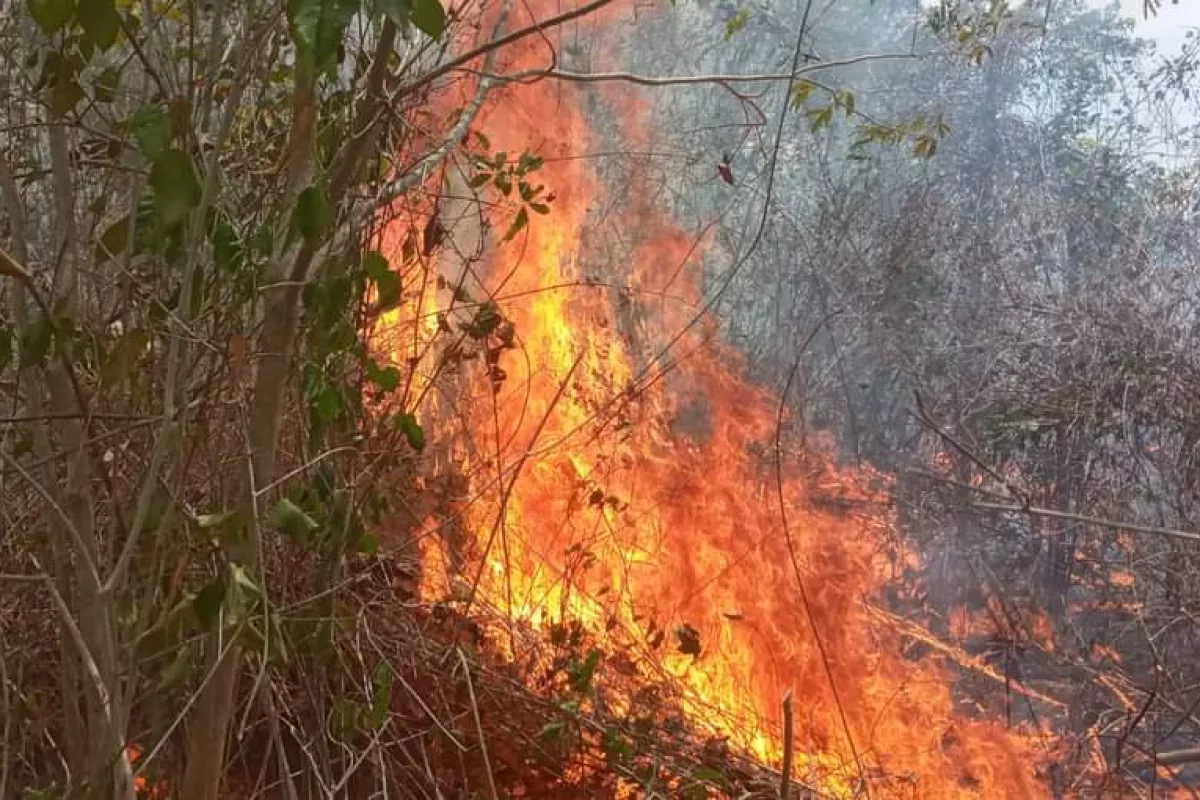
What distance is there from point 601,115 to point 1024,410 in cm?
174

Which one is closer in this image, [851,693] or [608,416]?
[851,693]

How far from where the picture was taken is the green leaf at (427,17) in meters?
0.96

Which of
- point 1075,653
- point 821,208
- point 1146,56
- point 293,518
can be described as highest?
point 1146,56

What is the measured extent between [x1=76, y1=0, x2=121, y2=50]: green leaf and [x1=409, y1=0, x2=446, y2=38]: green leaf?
1.04 feet

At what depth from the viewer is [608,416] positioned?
3.36 m

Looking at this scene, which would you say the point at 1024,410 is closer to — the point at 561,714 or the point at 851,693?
the point at 851,693

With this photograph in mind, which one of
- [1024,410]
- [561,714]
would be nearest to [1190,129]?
[1024,410]

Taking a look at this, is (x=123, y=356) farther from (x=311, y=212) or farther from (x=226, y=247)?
(x=311, y=212)

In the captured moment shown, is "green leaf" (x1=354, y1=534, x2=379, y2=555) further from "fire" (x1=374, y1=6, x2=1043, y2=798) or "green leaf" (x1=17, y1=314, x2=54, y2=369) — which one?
"fire" (x1=374, y1=6, x2=1043, y2=798)

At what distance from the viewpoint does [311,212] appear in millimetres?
1158

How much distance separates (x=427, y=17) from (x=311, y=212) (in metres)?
0.30

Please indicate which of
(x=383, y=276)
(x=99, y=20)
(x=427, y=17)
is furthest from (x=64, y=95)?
(x=427, y=17)

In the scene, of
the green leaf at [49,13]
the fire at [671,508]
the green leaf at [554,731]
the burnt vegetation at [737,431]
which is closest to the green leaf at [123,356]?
the burnt vegetation at [737,431]

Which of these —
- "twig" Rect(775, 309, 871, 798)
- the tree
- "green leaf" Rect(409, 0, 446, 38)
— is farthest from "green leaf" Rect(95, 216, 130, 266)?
"twig" Rect(775, 309, 871, 798)
